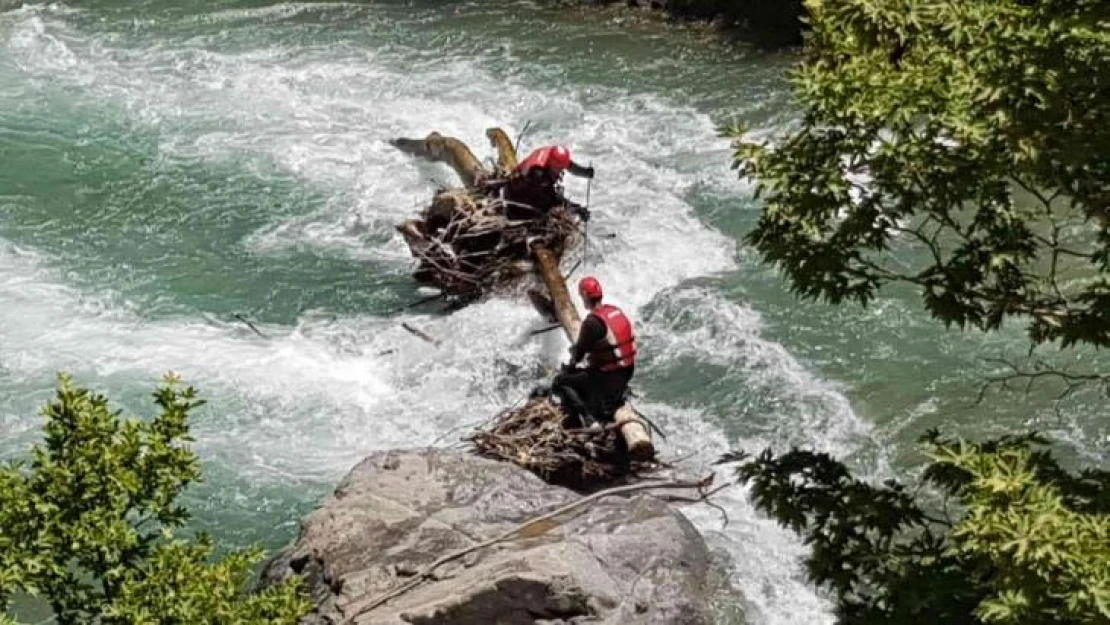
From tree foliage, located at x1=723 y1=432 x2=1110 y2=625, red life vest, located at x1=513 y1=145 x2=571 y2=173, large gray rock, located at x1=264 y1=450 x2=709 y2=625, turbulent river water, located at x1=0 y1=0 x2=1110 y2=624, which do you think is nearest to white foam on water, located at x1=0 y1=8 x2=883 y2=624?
turbulent river water, located at x1=0 y1=0 x2=1110 y2=624

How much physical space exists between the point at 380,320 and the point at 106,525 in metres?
8.36

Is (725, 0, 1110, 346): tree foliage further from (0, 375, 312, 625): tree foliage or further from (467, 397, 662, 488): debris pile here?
(467, 397, 662, 488): debris pile

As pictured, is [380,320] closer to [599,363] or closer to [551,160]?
→ [551,160]

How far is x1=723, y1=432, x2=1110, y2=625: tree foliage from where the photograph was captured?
5504 millimetres

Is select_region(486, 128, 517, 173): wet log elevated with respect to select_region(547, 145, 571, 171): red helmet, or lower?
lower

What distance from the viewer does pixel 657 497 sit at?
1183cm

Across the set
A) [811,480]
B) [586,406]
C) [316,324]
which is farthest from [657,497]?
[316,324]

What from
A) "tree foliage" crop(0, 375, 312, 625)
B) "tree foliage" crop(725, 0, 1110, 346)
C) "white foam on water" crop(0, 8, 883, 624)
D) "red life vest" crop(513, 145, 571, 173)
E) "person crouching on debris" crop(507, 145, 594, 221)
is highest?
"tree foliage" crop(725, 0, 1110, 346)

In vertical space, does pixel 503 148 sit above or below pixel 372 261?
above

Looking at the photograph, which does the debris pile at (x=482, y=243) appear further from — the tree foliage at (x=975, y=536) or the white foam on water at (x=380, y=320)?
the tree foliage at (x=975, y=536)

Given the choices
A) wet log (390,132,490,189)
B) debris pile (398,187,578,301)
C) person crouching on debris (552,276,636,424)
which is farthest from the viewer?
wet log (390,132,490,189)

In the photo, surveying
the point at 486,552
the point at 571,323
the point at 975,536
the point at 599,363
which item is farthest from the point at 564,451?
the point at 975,536

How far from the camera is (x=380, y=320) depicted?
15891 millimetres

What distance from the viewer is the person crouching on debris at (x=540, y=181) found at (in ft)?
51.8
